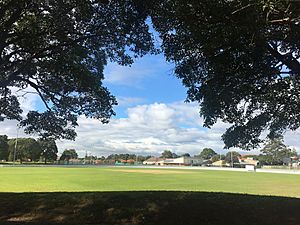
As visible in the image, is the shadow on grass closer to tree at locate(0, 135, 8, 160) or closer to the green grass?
the green grass

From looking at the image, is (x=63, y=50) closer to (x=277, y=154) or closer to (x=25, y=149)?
(x=25, y=149)

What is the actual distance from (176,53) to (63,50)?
173 inches

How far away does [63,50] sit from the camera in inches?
550

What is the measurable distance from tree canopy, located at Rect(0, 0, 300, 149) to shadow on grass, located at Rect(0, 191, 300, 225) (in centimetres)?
311

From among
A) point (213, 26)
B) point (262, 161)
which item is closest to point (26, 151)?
point (262, 161)

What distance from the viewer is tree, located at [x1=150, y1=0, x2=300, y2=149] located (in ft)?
27.8

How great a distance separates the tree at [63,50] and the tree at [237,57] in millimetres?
1564

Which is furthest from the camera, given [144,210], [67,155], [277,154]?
[67,155]

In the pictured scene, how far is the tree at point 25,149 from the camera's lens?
138 meters

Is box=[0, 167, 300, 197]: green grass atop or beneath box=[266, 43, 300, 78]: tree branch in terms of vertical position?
beneath

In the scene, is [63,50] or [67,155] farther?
[67,155]

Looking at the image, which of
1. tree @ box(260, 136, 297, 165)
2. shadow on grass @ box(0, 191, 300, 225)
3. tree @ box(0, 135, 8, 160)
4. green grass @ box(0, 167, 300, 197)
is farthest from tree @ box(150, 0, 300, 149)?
tree @ box(260, 136, 297, 165)

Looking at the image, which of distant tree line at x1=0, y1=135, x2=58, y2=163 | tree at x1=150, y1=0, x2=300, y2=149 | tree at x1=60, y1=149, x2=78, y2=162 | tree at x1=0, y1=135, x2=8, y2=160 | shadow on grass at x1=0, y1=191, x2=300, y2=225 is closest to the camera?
tree at x1=150, y1=0, x2=300, y2=149

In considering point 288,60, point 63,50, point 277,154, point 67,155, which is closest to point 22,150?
point 67,155
